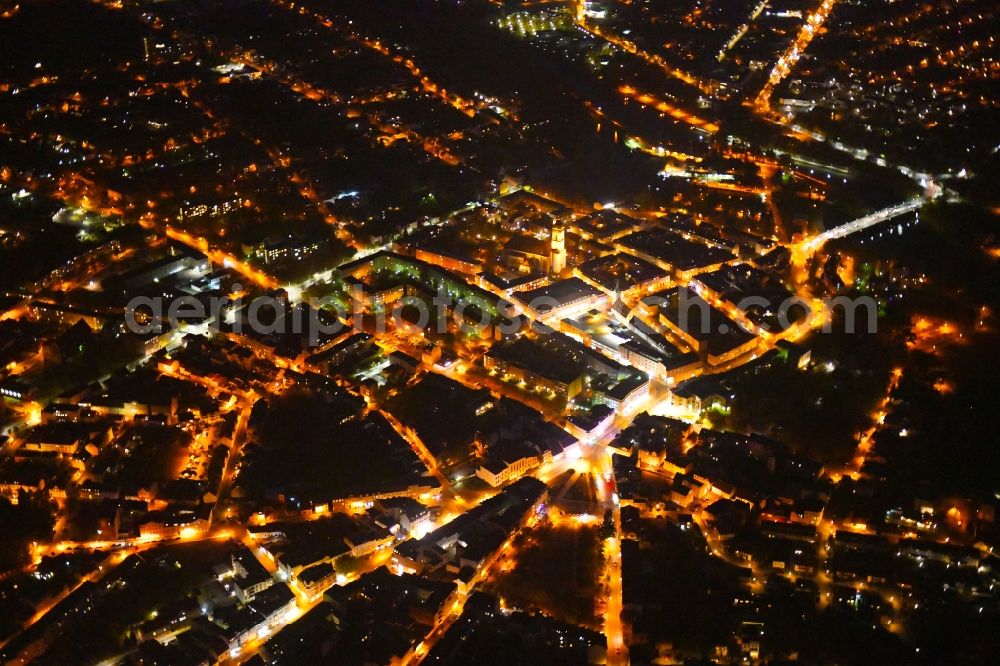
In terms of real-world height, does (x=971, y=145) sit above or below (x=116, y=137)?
above

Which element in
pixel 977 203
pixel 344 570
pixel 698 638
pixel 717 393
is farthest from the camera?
pixel 977 203

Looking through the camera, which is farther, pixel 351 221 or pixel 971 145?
pixel 971 145

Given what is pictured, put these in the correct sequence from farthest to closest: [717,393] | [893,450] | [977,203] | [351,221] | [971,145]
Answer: [971,145] < [977,203] < [351,221] < [717,393] < [893,450]

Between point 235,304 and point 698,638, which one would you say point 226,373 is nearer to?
point 235,304

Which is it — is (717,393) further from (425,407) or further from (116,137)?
(116,137)

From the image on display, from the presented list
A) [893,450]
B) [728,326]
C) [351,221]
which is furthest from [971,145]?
[351,221]

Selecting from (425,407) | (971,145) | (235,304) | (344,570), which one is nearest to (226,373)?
(235,304)
